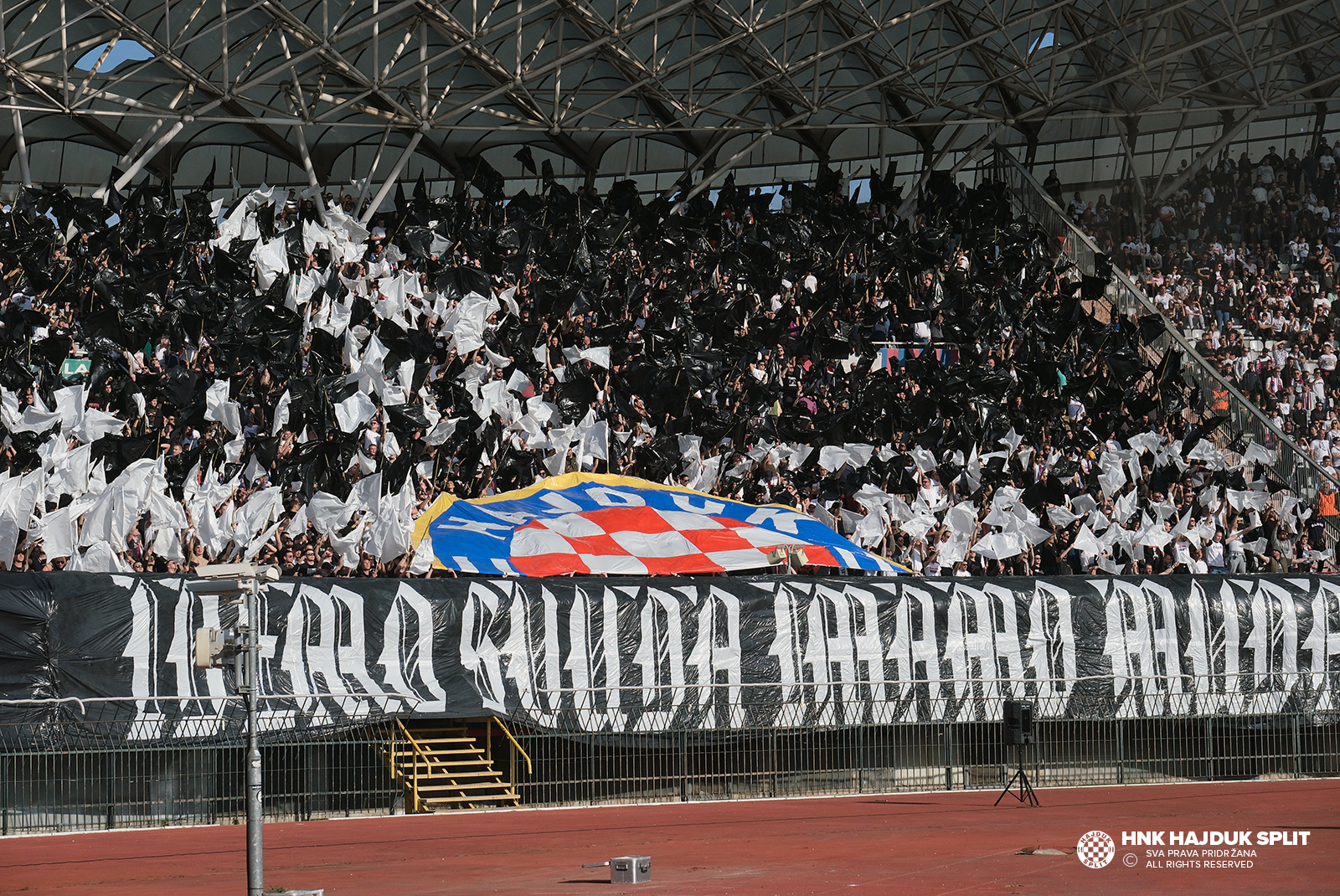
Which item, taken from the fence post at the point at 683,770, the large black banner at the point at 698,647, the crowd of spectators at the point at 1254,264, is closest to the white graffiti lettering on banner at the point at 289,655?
the large black banner at the point at 698,647

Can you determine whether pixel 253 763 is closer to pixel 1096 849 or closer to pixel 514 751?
pixel 1096 849

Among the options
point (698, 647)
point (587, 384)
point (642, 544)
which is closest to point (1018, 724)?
point (698, 647)

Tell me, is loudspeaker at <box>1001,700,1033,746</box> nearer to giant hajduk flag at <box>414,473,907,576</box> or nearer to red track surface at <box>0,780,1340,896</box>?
red track surface at <box>0,780,1340,896</box>

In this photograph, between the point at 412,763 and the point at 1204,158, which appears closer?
the point at 412,763

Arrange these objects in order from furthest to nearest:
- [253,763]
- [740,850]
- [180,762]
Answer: [180,762]
[740,850]
[253,763]

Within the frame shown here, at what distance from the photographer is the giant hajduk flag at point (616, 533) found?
25.0 meters

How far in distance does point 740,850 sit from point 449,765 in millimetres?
6031

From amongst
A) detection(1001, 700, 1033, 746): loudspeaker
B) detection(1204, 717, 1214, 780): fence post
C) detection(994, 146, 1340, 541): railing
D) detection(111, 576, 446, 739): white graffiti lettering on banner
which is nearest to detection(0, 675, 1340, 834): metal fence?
detection(1204, 717, 1214, 780): fence post

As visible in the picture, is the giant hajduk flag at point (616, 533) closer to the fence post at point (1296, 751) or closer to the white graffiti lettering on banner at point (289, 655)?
the white graffiti lettering on banner at point (289, 655)

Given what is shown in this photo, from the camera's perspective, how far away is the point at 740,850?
16453mm

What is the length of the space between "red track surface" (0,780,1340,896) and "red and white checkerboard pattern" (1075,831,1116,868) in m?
0.18

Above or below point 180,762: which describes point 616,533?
above

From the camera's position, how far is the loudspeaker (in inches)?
791

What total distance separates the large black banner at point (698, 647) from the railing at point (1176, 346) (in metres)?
9.17
